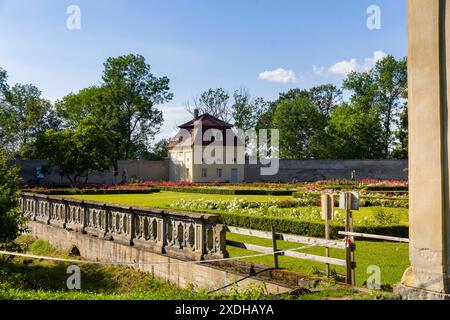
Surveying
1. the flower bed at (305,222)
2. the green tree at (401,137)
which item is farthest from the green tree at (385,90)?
the flower bed at (305,222)

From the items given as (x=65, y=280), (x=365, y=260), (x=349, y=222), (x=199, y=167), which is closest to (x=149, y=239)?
(x=65, y=280)

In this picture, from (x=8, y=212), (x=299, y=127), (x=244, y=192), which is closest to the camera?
(x=8, y=212)

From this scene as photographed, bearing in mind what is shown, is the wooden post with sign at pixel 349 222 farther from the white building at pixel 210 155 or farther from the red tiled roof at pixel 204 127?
the red tiled roof at pixel 204 127

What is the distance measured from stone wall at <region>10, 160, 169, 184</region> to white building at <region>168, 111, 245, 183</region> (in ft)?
7.19

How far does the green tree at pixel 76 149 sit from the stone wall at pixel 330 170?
58.3ft

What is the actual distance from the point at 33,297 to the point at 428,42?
5895 millimetres

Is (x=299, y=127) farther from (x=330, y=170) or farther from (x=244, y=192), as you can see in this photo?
(x=244, y=192)

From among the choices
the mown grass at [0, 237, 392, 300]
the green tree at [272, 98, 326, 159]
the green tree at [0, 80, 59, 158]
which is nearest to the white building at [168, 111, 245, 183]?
the green tree at [272, 98, 326, 159]

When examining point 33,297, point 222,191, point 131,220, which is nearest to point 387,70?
point 222,191

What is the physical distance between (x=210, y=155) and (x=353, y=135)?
1714 centimetres

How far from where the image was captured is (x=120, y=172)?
48688 millimetres

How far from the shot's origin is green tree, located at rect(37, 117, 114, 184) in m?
36.8

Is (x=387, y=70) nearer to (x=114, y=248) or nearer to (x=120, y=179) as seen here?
(x=120, y=179)
